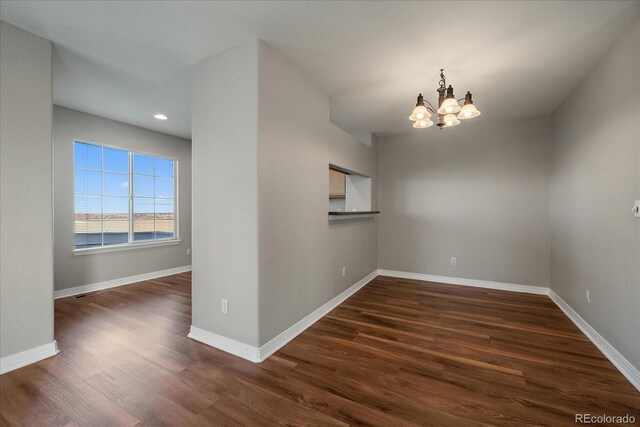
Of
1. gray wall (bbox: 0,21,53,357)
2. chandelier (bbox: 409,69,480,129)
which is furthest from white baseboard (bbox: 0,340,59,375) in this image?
chandelier (bbox: 409,69,480,129)

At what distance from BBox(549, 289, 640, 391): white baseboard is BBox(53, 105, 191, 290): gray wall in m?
5.97

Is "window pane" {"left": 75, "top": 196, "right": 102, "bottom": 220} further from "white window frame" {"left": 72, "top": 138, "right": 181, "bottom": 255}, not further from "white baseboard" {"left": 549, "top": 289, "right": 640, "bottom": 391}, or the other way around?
"white baseboard" {"left": 549, "top": 289, "right": 640, "bottom": 391}

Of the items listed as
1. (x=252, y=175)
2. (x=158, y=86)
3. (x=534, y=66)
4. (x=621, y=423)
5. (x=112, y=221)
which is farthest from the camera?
(x=112, y=221)

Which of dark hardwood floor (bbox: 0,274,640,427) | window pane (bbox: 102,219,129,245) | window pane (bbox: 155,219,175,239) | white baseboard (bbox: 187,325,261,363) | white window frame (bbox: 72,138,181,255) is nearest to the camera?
dark hardwood floor (bbox: 0,274,640,427)

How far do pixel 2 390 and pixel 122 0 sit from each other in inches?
107

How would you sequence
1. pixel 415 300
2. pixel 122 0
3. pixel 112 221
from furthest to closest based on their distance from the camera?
1. pixel 112 221
2. pixel 415 300
3. pixel 122 0

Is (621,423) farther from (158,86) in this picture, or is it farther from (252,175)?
(158,86)

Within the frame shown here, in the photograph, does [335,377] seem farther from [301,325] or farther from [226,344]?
[226,344]

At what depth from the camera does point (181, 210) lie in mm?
5102

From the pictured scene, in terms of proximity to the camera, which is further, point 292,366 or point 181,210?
point 181,210

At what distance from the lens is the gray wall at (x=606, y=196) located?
1.91 m

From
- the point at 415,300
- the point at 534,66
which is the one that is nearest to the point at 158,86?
the point at 534,66

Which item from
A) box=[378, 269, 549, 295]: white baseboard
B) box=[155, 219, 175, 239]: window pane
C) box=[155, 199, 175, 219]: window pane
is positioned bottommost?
box=[378, 269, 549, 295]: white baseboard

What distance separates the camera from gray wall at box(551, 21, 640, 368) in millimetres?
1905
